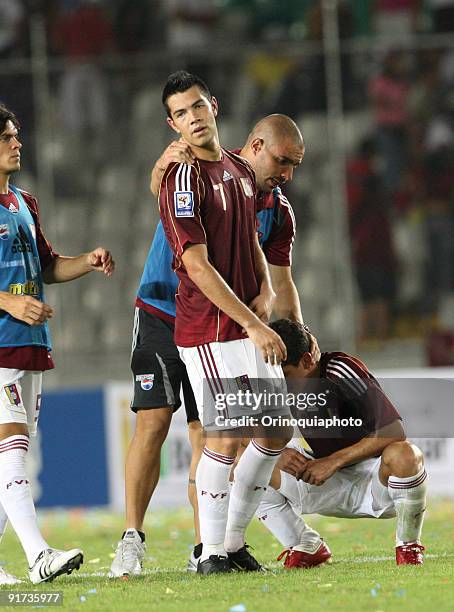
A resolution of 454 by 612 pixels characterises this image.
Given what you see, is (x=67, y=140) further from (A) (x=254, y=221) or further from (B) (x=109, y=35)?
(A) (x=254, y=221)

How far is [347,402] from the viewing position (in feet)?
17.2

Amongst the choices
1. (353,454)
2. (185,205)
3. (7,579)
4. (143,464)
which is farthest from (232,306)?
(7,579)

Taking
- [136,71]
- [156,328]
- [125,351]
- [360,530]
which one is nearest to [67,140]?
[136,71]

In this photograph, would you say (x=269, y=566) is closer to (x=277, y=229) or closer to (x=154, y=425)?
(x=154, y=425)

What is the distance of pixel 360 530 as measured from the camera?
7316mm

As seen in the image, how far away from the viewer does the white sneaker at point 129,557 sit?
5.06m

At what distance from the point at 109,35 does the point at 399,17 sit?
2917 millimetres

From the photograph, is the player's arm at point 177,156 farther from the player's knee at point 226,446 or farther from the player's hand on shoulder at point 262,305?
the player's knee at point 226,446

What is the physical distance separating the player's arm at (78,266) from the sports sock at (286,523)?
123cm

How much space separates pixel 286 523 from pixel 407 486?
609mm

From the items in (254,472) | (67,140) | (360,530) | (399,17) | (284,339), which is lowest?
(360,530)

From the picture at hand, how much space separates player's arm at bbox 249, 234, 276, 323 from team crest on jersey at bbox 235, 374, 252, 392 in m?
0.28

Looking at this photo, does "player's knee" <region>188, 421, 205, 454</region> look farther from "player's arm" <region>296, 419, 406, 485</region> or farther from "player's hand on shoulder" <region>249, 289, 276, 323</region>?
"player's hand on shoulder" <region>249, 289, 276, 323</region>

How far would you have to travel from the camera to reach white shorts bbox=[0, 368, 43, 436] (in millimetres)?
4996
